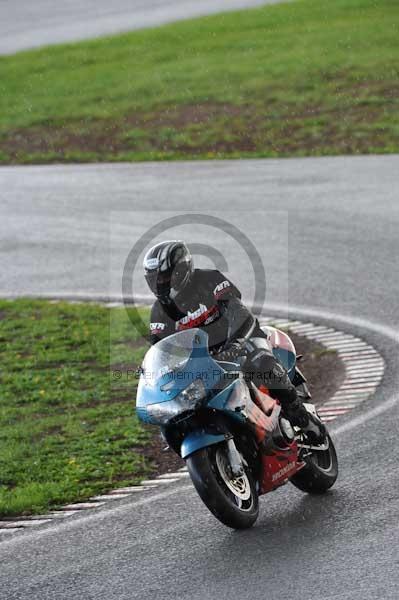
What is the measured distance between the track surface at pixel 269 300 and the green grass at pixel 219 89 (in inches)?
69.9

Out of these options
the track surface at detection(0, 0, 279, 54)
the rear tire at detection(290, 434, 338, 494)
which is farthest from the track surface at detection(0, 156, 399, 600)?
the track surface at detection(0, 0, 279, 54)

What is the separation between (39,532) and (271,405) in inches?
69.9

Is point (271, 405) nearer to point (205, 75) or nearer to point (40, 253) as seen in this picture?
point (40, 253)

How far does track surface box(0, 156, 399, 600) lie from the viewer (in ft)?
21.1

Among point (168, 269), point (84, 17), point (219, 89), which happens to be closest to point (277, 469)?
point (168, 269)

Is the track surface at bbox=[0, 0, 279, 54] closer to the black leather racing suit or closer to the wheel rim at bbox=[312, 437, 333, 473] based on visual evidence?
the wheel rim at bbox=[312, 437, 333, 473]

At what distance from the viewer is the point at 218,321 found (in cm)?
735

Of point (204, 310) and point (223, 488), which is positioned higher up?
point (204, 310)

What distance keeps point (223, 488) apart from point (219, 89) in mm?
21986

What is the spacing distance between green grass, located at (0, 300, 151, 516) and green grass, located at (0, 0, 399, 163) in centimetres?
941

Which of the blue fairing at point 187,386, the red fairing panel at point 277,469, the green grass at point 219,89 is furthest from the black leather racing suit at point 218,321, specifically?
the green grass at point 219,89

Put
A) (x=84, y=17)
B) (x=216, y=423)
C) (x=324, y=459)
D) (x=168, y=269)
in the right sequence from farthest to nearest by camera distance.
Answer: (x=84, y=17), (x=324, y=459), (x=168, y=269), (x=216, y=423)

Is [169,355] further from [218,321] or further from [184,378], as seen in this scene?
[218,321]

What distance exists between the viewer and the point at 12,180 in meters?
22.8
